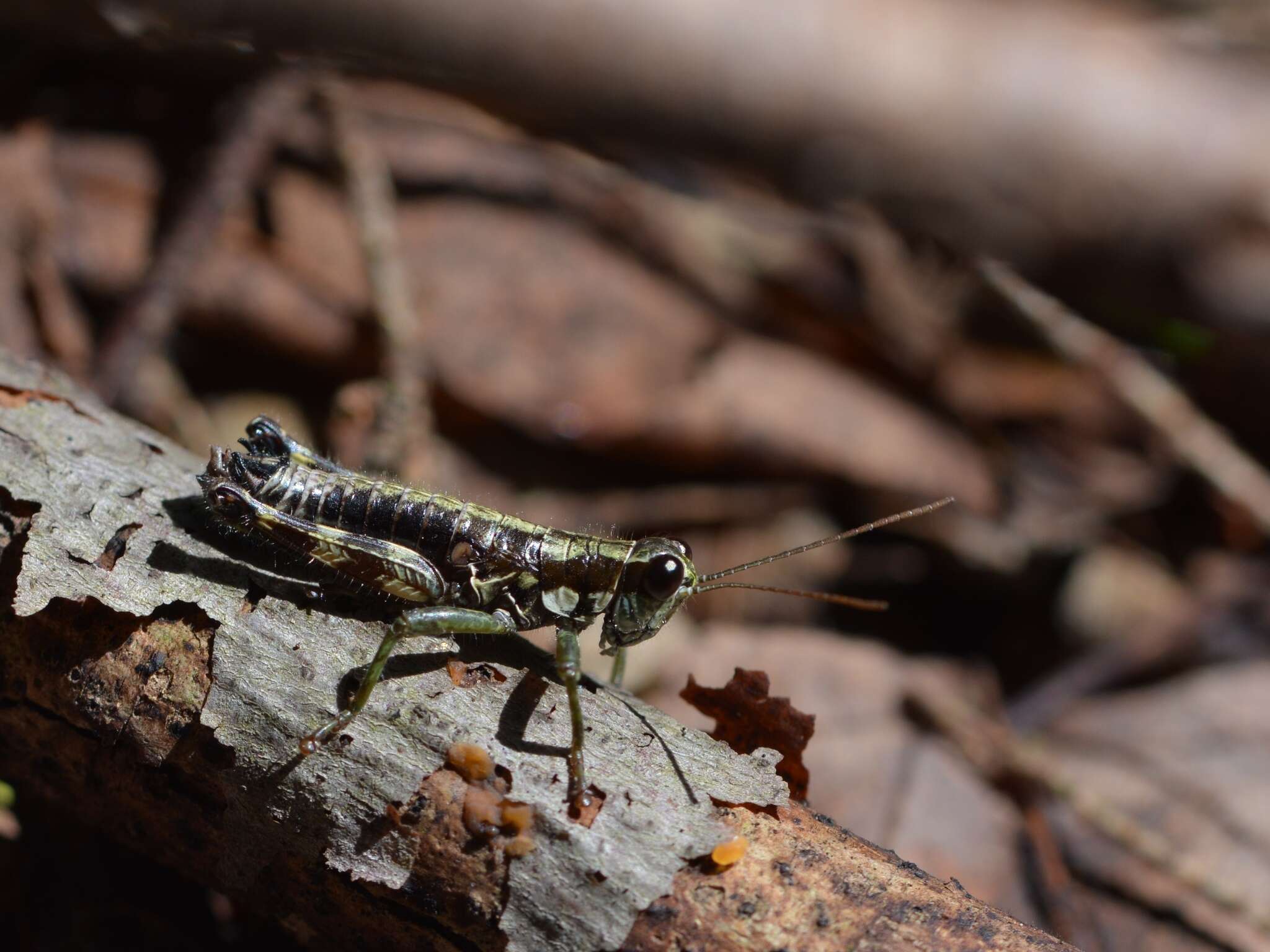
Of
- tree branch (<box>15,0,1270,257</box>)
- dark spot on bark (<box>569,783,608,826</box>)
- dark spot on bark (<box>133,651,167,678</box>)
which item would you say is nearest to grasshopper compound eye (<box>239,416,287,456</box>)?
dark spot on bark (<box>133,651,167,678</box>)

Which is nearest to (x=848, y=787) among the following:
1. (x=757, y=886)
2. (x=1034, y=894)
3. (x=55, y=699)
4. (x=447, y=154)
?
(x=1034, y=894)

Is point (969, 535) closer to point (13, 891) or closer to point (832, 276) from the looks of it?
point (832, 276)

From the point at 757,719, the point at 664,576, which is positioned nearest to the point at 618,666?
the point at 664,576

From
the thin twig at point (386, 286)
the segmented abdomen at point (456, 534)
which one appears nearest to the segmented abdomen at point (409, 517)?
the segmented abdomen at point (456, 534)

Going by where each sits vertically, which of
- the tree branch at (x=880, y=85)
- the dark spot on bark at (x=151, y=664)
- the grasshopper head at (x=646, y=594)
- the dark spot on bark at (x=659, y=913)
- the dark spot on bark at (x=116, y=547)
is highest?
the tree branch at (x=880, y=85)

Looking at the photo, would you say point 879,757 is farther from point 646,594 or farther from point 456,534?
point 456,534

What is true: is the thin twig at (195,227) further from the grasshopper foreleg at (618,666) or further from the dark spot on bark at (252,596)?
the grasshopper foreleg at (618,666)

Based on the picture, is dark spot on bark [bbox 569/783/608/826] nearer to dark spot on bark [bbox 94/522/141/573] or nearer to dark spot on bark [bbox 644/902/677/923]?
dark spot on bark [bbox 644/902/677/923]
